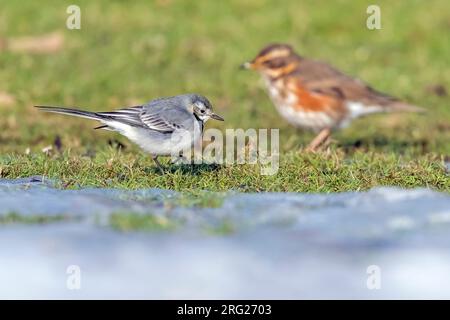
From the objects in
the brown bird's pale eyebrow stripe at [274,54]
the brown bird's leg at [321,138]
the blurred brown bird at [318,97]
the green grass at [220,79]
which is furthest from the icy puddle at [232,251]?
the brown bird's pale eyebrow stripe at [274,54]

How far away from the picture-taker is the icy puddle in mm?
4484

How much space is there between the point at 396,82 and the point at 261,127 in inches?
122

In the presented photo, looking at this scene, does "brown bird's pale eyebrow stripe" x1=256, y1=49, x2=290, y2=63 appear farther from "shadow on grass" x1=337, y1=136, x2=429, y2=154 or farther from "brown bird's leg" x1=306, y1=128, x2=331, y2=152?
"shadow on grass" x1=337, y1=136, x2=429, y2=154

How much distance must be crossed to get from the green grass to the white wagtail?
25 centimetres

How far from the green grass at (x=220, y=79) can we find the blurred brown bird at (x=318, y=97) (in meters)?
0.37

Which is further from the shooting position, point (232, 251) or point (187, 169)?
point (187, 169)

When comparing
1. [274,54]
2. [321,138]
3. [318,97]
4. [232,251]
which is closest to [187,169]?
[321,138]

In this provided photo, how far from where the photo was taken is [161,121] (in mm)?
8000

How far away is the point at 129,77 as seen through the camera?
1382cm

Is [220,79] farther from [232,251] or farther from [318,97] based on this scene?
[232,251]

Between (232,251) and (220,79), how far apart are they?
9.26m

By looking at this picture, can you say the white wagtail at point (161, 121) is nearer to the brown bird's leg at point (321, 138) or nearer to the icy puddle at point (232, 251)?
the icy puddle at point (232, 251)
